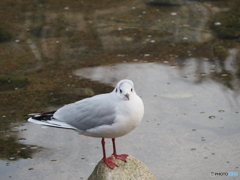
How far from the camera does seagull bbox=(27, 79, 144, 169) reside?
10.7ft

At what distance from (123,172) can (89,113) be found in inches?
21.6

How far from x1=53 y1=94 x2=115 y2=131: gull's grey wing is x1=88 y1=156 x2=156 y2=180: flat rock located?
1.20ft

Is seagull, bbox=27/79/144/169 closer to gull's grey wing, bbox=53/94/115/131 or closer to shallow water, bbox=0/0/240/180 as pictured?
gull's grey wing, bbox=53/94/115/131

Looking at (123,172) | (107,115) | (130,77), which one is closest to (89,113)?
(107,115)

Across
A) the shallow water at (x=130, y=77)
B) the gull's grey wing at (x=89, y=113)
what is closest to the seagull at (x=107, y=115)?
the gull's grey wing at (x=89, y=113)

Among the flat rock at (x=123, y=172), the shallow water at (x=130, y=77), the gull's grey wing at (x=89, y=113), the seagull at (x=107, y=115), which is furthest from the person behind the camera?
the shallow water at (x=130, y=77)

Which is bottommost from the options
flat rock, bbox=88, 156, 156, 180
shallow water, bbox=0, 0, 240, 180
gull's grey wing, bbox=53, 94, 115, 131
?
shallow water, bbox=0, 0, 240, 180

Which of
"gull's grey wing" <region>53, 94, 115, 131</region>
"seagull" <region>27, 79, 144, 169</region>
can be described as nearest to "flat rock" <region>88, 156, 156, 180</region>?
"seagull" <region>27, 79, 144, 169</region>

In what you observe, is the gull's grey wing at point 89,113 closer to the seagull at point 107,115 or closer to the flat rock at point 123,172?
the seagull at point 107,115

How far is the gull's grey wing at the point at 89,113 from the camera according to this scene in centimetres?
339

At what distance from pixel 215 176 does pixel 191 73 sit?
87.3 inches

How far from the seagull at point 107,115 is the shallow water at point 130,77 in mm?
641

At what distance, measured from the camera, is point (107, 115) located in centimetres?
339

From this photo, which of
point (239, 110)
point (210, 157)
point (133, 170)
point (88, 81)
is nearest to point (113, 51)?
point (88, 81)
